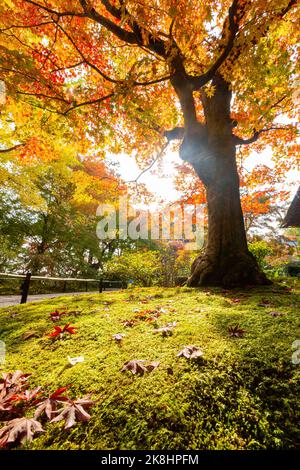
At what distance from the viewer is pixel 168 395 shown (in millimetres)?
1202

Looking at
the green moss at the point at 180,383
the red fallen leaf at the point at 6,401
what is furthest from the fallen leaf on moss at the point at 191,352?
the red fallen leaf at the point at 6,401

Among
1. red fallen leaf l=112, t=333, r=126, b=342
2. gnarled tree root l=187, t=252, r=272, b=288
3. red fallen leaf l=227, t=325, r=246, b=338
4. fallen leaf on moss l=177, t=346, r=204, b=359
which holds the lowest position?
red fallen leaf l=112, t=333, r=126, b=342

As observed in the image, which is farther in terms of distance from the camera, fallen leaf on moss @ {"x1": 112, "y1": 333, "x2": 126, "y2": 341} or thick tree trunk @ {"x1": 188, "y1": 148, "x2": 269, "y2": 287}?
thick tree trunk @ {"x1": 188, "y1": 148, "x2": 269, "y2": 287}

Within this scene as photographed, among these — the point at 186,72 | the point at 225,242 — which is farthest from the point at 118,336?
the point at 186,72

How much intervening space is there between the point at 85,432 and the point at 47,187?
17.6 metres

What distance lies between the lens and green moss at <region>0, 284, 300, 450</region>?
3.28ft

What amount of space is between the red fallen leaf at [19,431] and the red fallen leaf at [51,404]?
5cm

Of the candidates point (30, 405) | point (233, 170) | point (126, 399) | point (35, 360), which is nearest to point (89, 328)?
point (35, 360)

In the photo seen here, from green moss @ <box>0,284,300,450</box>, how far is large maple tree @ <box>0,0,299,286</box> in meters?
2.87

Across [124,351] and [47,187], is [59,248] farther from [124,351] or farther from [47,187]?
[124,351]

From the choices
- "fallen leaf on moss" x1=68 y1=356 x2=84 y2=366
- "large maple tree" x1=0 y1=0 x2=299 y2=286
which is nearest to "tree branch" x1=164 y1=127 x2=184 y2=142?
"large maple tree" x1=0 y1=0 x2=299 y2=286

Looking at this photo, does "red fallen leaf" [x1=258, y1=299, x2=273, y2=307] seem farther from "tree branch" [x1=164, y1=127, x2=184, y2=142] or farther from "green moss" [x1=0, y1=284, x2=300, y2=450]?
"tree branch" [x1=164, y1=127, x2=184, y2=142]

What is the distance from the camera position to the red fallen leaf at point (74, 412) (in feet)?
3.64

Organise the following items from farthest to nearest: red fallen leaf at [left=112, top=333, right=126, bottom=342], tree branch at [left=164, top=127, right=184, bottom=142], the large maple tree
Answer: tree branch at [left=164, top=127, right=184, bottom=142] → the large maple tree → red fallen leaf at [left=112, top=333, right=126, bottom=342]
